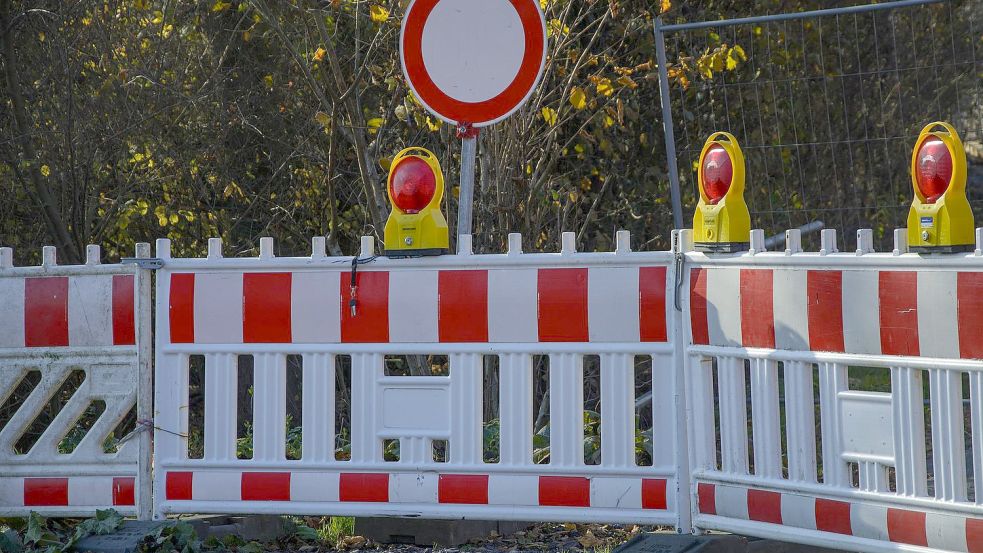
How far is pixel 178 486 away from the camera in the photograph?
561 centimetres

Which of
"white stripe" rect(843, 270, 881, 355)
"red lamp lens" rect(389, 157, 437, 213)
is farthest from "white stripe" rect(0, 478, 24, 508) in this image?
"white stripe" rect(843, 270, 881, 355)

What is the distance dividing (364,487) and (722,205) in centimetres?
193

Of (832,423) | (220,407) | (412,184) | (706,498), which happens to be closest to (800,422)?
(832,423)

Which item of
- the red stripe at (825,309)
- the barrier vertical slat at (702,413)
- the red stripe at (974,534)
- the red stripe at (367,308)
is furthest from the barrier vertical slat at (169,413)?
the red stripe at (974,534)

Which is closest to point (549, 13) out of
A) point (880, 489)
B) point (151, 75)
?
point (151, 75)

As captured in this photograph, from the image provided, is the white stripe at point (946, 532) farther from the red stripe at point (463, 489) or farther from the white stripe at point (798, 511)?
the red stripe at point (463, 489)

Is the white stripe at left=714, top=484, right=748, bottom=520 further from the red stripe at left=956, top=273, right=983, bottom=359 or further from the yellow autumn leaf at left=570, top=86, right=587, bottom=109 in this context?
the yellow autumn leaf at left=570, top=86, right=587, bottom=109

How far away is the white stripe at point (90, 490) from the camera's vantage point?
5.62 metres

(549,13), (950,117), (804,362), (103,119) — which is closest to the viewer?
(804,362)

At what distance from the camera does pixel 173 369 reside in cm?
564

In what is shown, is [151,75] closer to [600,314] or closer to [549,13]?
[549,13]

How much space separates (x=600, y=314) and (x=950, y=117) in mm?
2865

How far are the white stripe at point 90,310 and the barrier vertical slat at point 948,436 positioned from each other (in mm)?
3476

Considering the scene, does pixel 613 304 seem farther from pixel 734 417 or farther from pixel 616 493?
pixel 616 493
